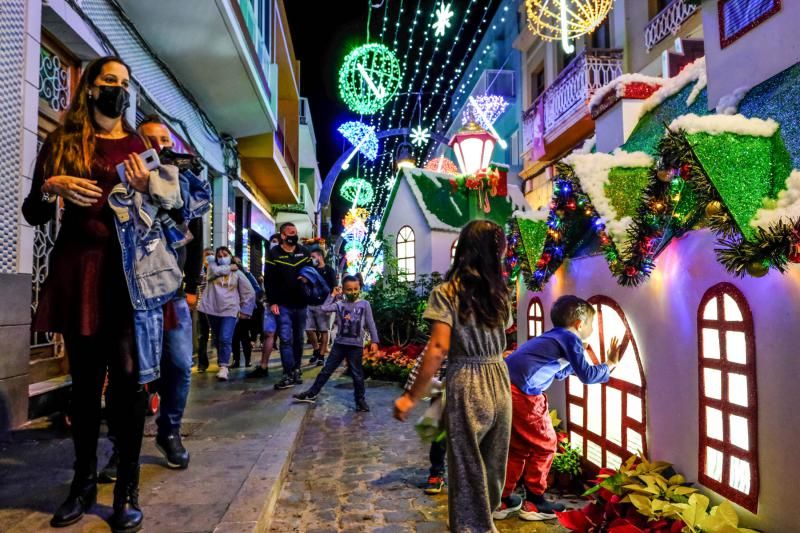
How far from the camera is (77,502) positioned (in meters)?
2.60

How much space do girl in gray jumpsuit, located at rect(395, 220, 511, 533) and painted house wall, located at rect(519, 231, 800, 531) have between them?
1.23 metres

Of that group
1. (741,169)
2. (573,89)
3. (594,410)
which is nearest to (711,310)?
(741,169)

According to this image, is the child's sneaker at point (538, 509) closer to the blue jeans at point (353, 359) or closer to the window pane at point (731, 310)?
the window pane at point (731, 310)

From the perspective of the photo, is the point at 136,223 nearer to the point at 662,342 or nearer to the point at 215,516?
the point at 215,516

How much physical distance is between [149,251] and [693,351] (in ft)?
9.85

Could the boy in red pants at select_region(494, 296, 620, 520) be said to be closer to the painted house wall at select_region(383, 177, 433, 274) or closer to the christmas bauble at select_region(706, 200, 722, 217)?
the christmas bauble at select_region(706, 200, 722, 217)

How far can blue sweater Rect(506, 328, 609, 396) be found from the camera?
3422 millimetres

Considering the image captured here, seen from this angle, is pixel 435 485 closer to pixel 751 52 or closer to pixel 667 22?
pixel 751 52

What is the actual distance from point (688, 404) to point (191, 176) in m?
3.08

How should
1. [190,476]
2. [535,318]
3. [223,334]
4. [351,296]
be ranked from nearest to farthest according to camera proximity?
[190,476] → [535,318] → [351,296] → [223,334]

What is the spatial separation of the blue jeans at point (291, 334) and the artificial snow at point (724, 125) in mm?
5608

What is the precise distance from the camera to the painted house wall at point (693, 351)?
2.48 meters

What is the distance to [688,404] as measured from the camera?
Result: 3131 mm

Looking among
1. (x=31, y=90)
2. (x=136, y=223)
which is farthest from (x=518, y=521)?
(x=31, y=90)
